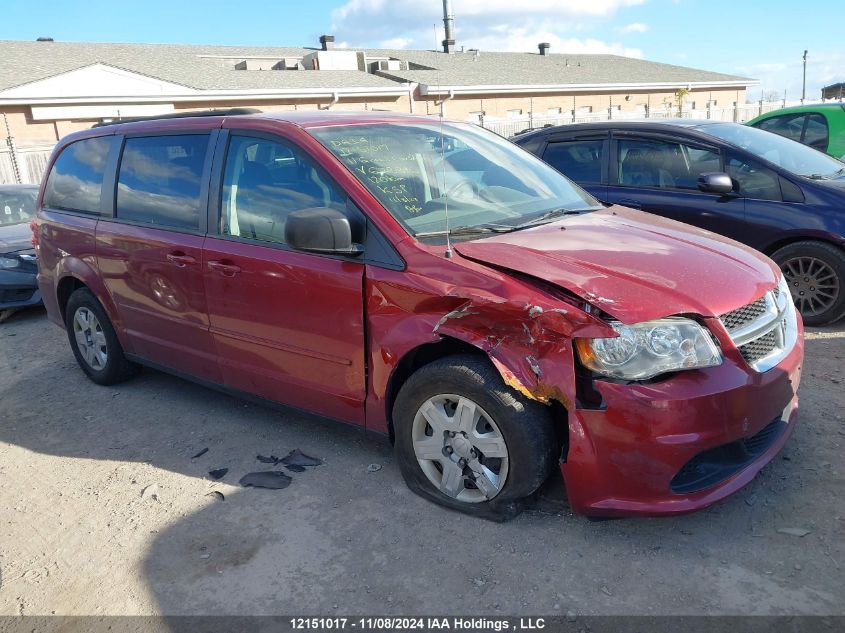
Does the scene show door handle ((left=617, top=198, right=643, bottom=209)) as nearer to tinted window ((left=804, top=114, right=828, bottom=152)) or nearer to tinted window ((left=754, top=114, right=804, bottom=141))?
tinted window ((left=754, top=114, right=804, bottom=141))

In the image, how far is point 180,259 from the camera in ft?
13.1

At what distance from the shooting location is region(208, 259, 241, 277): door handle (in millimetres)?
3708

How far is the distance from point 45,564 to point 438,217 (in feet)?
8.04

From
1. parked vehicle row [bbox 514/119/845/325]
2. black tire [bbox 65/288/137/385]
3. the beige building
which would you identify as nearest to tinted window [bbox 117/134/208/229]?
black tire [bbox 65/288/137/385]

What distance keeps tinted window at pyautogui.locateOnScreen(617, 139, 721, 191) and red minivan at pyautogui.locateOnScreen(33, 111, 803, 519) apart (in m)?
2.05

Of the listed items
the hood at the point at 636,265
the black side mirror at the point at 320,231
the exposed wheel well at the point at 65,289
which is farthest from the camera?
the exposed wheel well at the point at 65,289

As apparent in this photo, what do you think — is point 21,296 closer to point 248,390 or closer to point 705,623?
point 248,390

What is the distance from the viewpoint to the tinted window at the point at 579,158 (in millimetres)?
6246

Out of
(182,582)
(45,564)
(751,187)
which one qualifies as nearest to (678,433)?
(182,582)

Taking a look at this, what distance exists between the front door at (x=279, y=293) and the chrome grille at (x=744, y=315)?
1.62m

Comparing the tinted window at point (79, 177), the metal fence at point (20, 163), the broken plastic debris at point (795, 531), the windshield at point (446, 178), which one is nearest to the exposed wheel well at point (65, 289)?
the tinted window at point (79, 177)

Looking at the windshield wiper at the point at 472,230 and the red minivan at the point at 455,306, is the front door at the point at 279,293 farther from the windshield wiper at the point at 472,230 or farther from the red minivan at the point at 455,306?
the windshield wiper at the point at 472,230

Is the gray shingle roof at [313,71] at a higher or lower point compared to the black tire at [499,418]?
higher

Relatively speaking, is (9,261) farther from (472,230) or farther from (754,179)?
(754,179)
